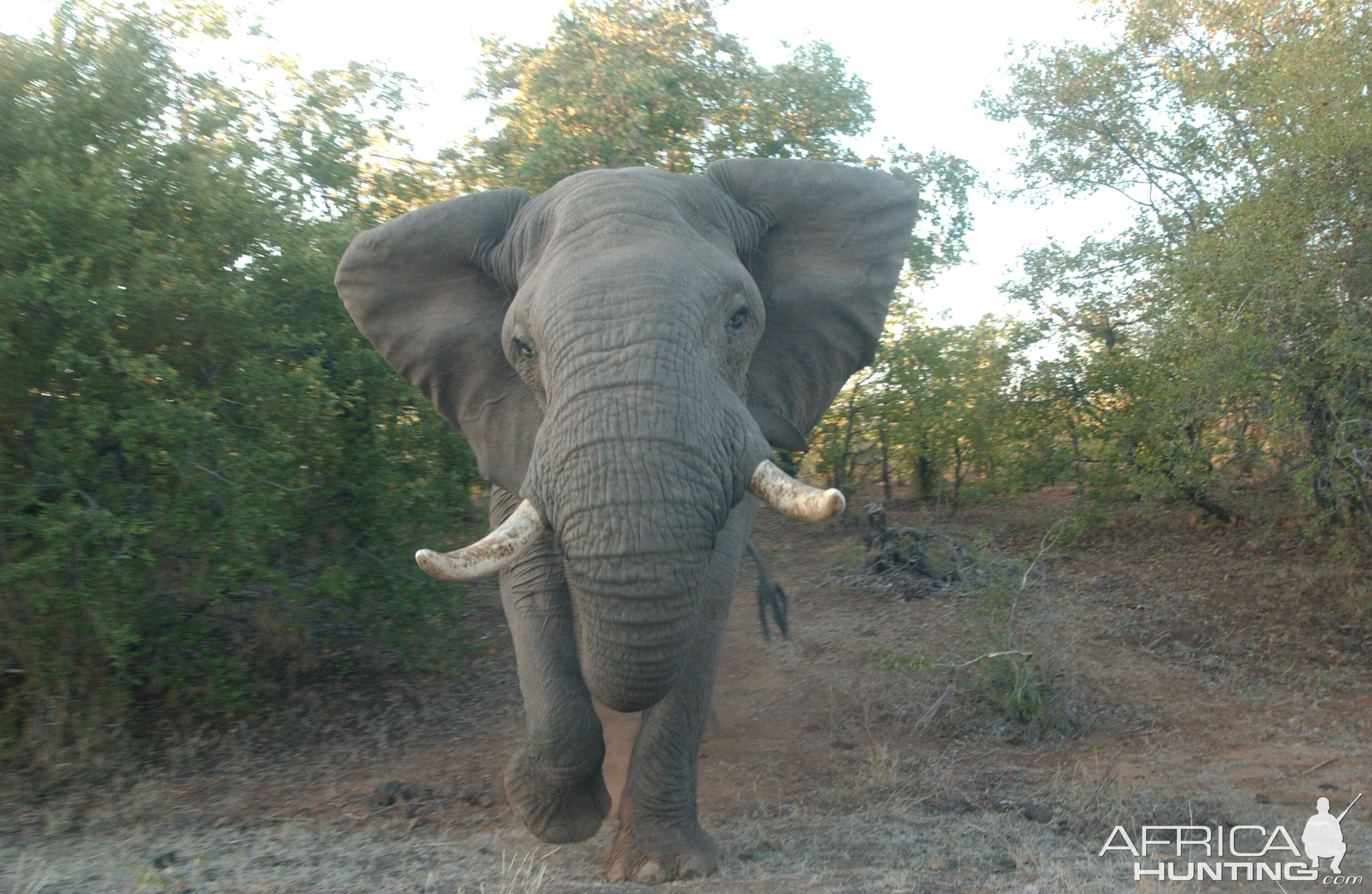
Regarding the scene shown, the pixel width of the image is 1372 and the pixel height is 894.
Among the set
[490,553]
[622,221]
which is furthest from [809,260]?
[490,553]

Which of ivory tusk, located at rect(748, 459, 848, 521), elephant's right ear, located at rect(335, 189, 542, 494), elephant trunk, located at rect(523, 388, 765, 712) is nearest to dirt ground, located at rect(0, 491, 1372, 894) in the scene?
elephant trunk, located at rect(523, 388, 765, 712)

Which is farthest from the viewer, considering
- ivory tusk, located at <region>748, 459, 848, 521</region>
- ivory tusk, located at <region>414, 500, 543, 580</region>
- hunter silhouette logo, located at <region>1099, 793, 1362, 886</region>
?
hunter silhouette logo, located at <region>1099, 793, 1362, 886</region>

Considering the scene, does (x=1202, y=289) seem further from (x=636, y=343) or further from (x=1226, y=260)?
(x=636, y=343)

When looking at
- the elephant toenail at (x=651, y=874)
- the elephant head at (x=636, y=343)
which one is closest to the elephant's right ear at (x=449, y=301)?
the elephant head at (x=636, y=343)

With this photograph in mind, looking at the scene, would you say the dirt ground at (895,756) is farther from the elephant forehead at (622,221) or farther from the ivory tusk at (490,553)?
the elephant forehead at (622,221)

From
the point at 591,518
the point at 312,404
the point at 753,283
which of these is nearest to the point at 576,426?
the point at 591,518

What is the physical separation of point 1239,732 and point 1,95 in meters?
7.98

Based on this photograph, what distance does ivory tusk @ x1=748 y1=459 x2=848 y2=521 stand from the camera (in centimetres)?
349

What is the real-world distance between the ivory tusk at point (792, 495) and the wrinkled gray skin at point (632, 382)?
62 mm

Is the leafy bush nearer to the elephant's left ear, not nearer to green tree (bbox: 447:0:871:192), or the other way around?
green tree (bbox: 447:0:871:192)

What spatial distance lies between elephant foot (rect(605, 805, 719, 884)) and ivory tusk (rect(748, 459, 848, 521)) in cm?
152

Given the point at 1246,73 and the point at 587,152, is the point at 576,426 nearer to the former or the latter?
the point at 587,152

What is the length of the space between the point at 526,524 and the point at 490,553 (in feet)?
0.57

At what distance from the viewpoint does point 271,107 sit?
755 cm
